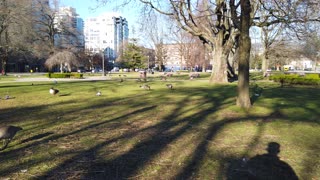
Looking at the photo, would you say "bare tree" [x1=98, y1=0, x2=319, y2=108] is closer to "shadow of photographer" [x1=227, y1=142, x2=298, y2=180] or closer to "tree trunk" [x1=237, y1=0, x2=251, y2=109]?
"tree trunk" [x1=237, y1=0, x2=251, y2=109]

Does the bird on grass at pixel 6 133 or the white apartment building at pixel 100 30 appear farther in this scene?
the white apartment building at pixel 100 30

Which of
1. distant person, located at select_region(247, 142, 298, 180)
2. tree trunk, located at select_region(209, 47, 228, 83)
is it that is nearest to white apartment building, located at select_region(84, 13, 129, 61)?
tree trunk, located at select_region(209, 47, 228, 83)

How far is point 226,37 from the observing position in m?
27.8

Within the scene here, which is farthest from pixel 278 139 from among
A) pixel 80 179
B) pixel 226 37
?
pixel 226 37

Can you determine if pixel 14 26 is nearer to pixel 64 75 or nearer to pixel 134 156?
pixel 64 75

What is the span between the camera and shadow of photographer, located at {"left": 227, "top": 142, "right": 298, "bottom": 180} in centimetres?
466

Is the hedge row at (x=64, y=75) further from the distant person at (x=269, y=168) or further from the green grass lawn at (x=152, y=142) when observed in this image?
the distant person at (x=269, y=168)

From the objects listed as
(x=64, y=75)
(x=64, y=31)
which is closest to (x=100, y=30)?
(x=64, y=31)

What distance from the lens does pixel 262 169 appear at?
16.3 feet

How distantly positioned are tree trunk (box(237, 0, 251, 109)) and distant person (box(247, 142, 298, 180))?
5.86 metres

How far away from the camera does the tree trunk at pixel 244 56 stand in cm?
1142

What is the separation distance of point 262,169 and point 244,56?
723 cm

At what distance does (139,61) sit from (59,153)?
91.6 meters

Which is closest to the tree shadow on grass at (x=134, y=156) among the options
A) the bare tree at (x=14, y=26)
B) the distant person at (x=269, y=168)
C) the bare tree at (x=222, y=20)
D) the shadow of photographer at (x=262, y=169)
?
the shadow of photographer at (x=262, y=169)
